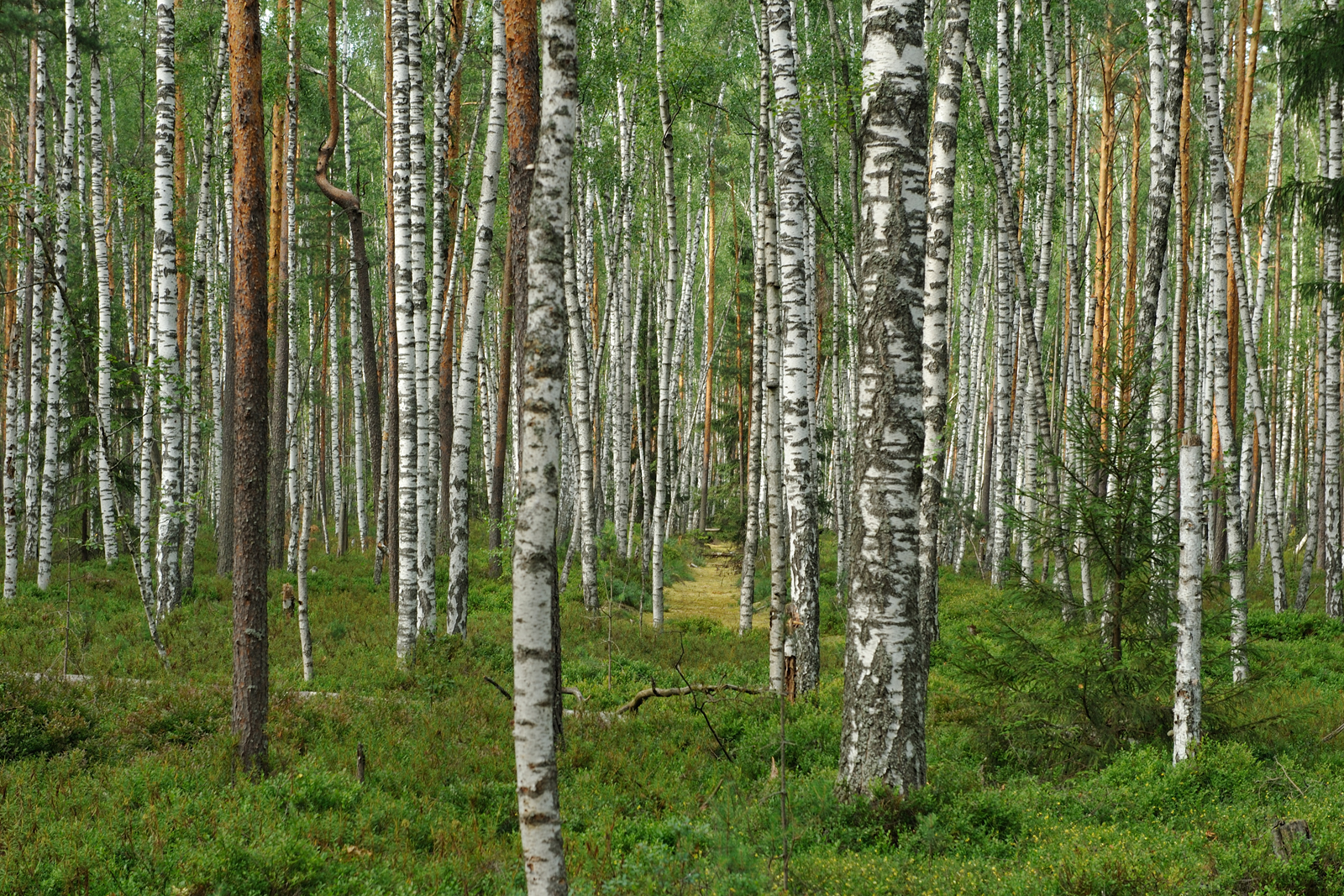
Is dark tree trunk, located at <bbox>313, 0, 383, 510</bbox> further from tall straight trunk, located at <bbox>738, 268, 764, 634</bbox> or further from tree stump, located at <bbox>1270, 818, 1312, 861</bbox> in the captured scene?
tree stump, located at <bbox>1270, 818, 1312, 861</bbox>

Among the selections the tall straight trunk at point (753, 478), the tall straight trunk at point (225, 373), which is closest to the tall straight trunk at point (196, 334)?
the tall straight trunk at point (225, 373)

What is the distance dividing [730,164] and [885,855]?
23.0 metres

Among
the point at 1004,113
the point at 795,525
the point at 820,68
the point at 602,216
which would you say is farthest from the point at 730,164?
the point at 795,525

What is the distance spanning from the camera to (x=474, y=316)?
9258mm

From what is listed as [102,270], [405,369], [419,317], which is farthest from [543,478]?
[102,270]

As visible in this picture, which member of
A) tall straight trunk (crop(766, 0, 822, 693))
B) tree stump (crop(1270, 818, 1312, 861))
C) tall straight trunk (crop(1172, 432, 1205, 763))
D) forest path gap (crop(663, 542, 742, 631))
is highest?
tall straight trunk (crop(766, 0, 822, 693))

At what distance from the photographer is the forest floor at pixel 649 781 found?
446 cm

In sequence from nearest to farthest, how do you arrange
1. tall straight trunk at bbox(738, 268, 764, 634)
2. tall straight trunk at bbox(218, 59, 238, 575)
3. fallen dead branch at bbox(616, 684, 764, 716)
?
fallen dead branch at bbox(616, 684, 764, 716) → tall straight trunk at bbox(738, 268, 764, 634) → tall straight trunk at bbox(218, 59, 238, 575)

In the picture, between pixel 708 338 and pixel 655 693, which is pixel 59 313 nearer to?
pixel 655 693

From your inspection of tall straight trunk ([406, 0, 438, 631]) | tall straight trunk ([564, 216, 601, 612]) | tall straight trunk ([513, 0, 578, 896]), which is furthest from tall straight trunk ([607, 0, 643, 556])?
tall straight trunk ([513, 0, 578, 896])

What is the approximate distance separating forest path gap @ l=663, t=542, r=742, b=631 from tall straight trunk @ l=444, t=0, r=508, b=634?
16.1ft

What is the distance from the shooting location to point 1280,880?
4312mm

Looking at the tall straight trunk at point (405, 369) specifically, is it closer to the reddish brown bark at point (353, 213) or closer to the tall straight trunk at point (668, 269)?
the reddish brown bark at point (353, 213)

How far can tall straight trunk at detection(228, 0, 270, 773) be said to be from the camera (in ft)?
20.4
